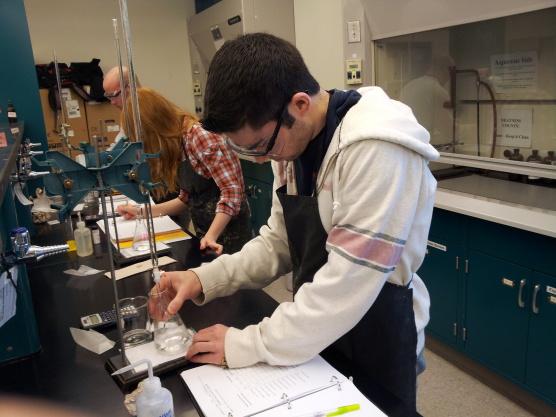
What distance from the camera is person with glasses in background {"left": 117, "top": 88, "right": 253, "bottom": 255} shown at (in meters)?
1.95

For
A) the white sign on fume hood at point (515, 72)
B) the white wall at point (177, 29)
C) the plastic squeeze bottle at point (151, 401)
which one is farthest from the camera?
the white wall at point (177, 29)

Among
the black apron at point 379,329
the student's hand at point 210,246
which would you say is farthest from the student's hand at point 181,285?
the student's hand at point 210,246

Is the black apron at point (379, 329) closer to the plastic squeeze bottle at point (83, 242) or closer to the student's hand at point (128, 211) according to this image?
the plastic squeeze bottle at point (83, 242)

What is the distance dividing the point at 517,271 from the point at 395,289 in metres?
1.26

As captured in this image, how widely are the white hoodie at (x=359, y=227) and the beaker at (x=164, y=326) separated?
0.15 m

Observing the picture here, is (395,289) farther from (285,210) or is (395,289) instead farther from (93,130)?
(93,130)

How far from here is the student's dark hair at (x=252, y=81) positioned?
87 cm

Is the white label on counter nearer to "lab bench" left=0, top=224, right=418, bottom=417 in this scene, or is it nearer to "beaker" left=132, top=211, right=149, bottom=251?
"lab bench" left=0, top=224, right=418, bottom=417

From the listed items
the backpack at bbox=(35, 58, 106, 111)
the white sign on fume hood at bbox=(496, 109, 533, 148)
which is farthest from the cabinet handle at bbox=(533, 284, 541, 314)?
the backpack at bbox=(35, 58, 106, 111)

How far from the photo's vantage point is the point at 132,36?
192 inches

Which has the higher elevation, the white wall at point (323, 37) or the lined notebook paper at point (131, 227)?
the white wall at point (323, 37)

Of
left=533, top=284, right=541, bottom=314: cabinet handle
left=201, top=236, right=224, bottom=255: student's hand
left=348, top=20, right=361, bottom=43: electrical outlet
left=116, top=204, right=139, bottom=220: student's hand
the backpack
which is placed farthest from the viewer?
the backpack

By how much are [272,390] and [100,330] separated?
0.53 metres

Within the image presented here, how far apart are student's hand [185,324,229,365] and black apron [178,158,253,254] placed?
3.70ft
